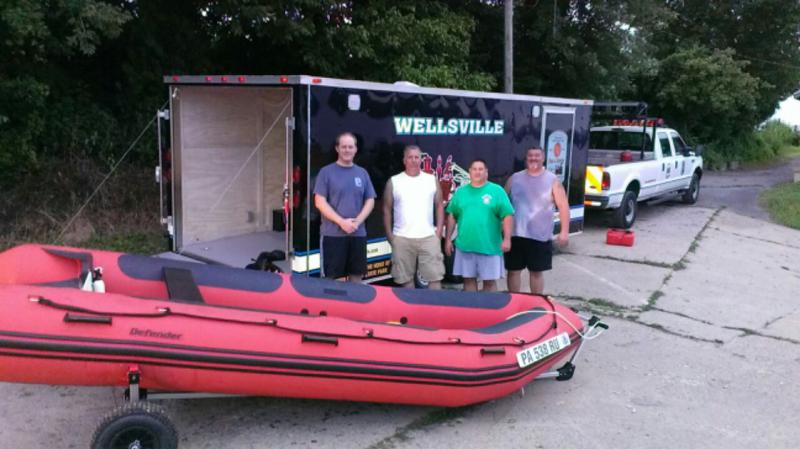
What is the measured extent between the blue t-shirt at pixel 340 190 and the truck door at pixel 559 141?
3.75m

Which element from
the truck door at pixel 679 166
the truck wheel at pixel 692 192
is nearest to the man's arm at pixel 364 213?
the truck door at pixel 679 166

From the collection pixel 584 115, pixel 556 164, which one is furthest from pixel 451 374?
pixel 584 115

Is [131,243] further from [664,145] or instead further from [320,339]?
[664,145]

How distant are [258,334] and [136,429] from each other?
80 cm

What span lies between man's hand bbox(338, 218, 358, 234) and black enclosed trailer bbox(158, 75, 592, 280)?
0.39 m

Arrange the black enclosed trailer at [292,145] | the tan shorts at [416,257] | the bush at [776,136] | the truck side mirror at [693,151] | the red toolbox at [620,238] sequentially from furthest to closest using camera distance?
the bush at [776,136] < the truck side mirror at [693,151] < the red toolbox at [620,238] < the tan shorts at [416,257] < the black enclosed trailer at [292,145]

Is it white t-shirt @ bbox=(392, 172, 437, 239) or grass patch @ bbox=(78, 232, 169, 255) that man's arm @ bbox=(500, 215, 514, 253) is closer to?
white t-shirt @ bbox=(392, 172, 437, 239)

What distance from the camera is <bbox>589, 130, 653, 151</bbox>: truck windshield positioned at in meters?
13.3

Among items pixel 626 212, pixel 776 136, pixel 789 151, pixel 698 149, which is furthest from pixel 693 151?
pixel 789 151

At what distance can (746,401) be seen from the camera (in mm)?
5043

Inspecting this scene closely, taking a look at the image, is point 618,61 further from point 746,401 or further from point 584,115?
point 746,401

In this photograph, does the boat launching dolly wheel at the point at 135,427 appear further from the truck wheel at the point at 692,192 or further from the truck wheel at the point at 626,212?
the truck wheel at the point at 692,192

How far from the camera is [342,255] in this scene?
5.71m

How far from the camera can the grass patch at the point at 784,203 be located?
45.2 ft
